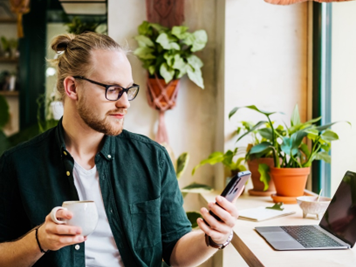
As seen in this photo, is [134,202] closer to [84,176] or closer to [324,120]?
[84,176]

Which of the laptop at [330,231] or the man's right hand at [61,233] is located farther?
the laptop at [330,231]

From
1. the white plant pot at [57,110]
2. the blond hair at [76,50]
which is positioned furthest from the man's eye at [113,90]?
the white plant pot at [57,110]

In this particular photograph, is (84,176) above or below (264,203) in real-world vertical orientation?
above

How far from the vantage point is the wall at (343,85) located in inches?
84.9

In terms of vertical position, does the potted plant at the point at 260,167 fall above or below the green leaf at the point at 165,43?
below

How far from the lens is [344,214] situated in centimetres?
145

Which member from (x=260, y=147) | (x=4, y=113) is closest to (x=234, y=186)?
(x=260, y=147)

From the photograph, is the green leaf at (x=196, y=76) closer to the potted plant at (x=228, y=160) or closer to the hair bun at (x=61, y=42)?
the potted plant at (x=228, y=160)

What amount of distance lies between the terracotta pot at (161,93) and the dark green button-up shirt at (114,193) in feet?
3.69

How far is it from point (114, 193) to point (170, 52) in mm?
1367

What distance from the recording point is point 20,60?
3156 millimetres

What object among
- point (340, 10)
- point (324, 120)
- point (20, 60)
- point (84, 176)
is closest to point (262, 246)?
point (84, 176)

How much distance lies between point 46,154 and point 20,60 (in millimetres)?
1921

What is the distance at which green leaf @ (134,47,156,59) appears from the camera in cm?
264
